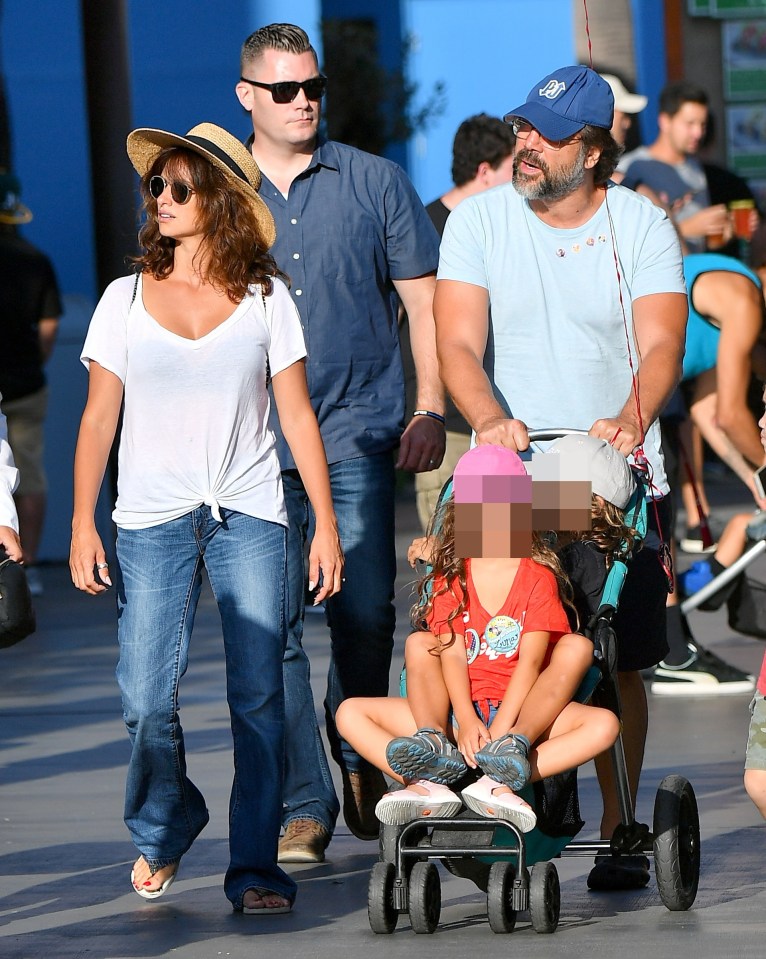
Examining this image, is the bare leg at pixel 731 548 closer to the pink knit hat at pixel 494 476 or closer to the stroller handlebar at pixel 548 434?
the stroller handlebar at pixel 548 434

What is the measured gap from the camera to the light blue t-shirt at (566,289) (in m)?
5.27

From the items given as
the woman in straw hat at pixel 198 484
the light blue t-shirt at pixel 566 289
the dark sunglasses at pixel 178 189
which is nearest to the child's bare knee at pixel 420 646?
the woman in straw hat at pixel 198 484

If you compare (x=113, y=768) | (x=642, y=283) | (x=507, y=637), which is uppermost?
(x=642, y=283)

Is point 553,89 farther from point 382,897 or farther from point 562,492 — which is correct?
point 382,897

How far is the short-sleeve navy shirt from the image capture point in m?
5.89

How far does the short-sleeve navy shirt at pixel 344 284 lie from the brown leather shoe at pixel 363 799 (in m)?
0.93

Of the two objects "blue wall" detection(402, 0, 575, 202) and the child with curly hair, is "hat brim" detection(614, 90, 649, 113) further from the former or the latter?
"blue wall" detection(402, 0, 575, 202)

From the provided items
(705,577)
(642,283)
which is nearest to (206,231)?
(642,283)

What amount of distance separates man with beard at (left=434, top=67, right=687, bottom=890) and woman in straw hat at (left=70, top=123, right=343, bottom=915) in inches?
21.3

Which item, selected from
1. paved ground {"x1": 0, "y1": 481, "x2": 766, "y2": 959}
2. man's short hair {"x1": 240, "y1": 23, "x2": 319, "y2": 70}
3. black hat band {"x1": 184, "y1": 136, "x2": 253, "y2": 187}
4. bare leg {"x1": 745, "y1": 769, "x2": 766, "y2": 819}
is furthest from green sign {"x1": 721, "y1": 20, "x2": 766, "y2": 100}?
bare leg {"x1": 745, "y1": 769, "x2": 766, "y2": 819}

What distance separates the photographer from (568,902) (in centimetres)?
514

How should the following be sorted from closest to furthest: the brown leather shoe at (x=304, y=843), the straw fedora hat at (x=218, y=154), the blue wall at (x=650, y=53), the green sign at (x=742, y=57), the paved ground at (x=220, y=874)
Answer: the paved ground at (x=220, y=874) < the straw fedora hat at (x=218, y=154) < the brown leather shoe at (x=304, y=843) < the blue wall at (x=650, y=53) < the green sign at (x=742, y=57)

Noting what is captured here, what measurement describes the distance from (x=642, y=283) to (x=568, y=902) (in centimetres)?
162

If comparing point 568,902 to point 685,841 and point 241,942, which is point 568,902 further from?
point 241,942
